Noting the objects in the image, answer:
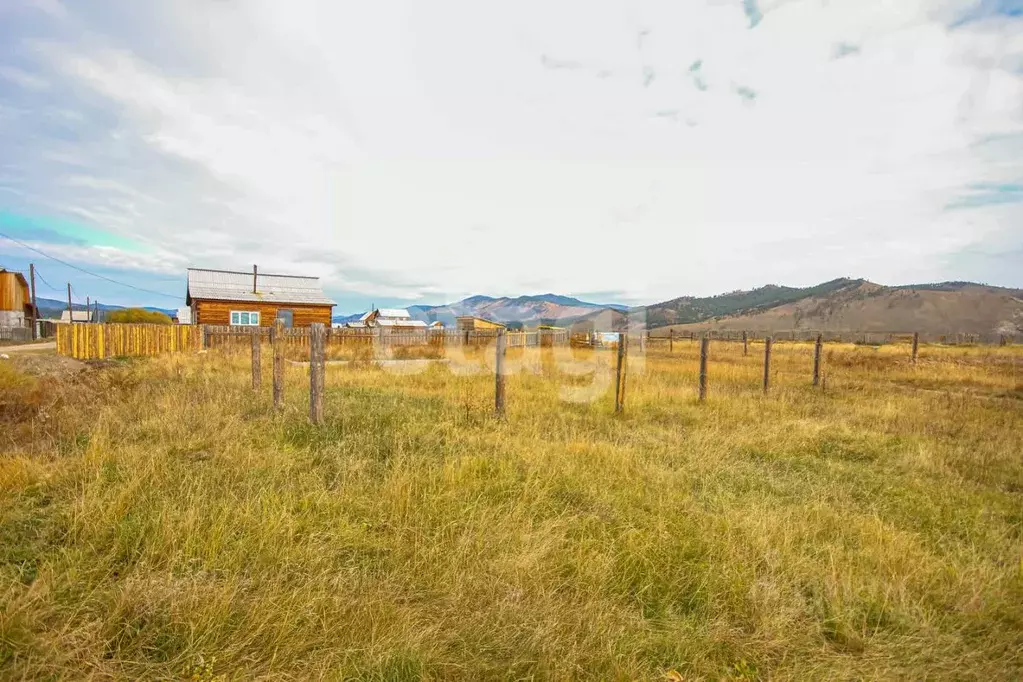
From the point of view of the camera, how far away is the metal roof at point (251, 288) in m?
30.1

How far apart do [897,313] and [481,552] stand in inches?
5981

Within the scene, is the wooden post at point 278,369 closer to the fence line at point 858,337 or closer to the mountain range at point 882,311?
the fence line at point 858,337

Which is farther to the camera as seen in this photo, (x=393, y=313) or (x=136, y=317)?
(x=393, y=313)

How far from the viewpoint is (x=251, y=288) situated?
1260 inches

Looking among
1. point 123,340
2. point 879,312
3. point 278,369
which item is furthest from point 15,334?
point 879,312

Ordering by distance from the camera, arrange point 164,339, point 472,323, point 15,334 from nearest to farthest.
Answer: point 164,339
point 15,334
point 472,323

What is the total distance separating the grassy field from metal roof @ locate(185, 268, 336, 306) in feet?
84.3

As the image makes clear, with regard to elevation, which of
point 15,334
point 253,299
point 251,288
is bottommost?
point 15,334

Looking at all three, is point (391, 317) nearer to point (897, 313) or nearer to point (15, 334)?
point (15, 334)

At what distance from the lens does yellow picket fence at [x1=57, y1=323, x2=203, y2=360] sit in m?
18.8

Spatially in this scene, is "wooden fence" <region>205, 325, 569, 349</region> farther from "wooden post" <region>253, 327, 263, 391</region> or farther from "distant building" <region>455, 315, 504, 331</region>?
"distant building" <region>455, 315, 504, 331</region>

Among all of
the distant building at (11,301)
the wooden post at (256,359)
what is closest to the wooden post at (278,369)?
the wooden post at (256,359)

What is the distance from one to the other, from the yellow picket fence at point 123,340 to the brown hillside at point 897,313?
298 ft

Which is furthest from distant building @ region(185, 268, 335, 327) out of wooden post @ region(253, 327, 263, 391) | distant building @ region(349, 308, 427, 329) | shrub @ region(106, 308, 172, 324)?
distant building @ region(349, 308, 427, 329)
